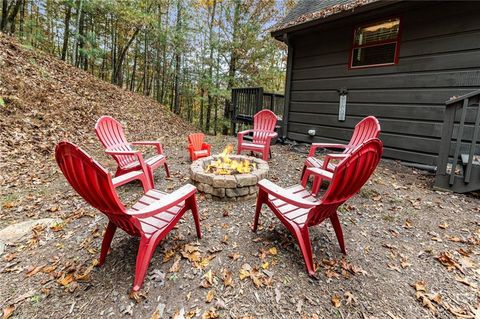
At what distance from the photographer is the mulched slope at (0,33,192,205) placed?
3914mm

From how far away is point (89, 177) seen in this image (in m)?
1.42

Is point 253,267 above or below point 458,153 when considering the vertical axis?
below

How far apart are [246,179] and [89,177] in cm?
183

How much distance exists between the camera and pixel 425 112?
13.8 ft

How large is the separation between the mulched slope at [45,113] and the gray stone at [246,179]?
9.86 ft

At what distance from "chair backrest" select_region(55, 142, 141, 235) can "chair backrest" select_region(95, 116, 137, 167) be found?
1.74 m

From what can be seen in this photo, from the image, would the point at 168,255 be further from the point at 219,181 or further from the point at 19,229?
the point at 19,229

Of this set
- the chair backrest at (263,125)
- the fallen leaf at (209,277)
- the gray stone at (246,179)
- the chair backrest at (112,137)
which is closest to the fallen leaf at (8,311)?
the fallen leaf at (209,277)

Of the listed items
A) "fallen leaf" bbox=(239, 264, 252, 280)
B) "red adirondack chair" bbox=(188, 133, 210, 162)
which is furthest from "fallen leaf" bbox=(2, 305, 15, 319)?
"red adirondack chair" bbox=(188, 133, 210, 162)

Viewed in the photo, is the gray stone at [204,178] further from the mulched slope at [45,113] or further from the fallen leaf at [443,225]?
the fallen leaf at [443,225]

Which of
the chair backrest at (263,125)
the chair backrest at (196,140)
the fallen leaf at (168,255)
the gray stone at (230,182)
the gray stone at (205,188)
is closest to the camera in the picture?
the fallen leaf at (168,255)

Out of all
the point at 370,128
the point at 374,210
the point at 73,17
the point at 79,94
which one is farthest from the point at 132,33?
the point at 374,210

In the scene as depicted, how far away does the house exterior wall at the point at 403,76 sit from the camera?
12.5ft

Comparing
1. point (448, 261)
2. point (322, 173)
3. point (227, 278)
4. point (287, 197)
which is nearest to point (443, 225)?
point (448, 261)
